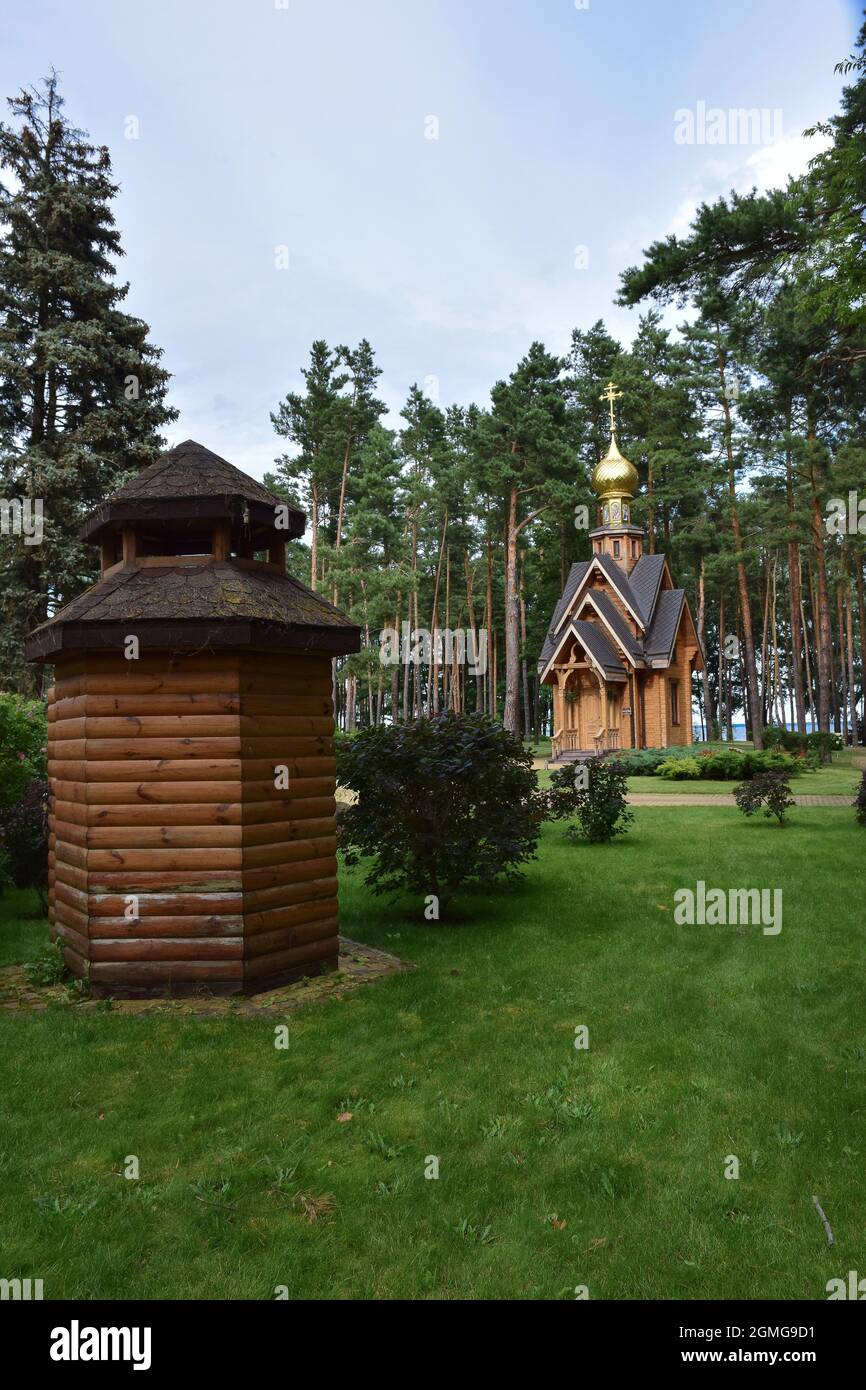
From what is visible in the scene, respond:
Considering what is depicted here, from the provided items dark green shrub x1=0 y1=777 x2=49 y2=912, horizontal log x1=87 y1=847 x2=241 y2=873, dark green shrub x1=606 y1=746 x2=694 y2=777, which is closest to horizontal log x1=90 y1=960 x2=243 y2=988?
horizontal log x1=87 y1=847 x2=241 y2=873

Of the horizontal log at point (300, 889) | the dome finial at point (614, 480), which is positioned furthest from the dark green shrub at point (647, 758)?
the horizontal log at point (300, 889)

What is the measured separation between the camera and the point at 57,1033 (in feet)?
19.4

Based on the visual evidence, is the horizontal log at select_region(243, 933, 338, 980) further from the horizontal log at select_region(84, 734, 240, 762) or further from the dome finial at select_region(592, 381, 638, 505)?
the dome finial at select_region(592, 381, 638, 505)

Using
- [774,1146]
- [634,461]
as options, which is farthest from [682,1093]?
[634,461]

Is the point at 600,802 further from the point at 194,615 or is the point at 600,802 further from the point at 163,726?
the point at 194,615

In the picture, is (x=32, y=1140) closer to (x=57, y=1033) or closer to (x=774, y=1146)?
(x=57, y=1033)

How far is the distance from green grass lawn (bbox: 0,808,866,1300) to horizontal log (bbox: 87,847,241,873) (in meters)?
1.19

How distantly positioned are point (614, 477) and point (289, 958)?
3333cm

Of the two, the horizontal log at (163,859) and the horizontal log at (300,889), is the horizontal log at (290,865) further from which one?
the horizontal log at (163,859)

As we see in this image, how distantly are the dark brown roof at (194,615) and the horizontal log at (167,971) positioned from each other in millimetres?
2749

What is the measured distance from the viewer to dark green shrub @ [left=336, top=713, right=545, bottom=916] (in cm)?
866

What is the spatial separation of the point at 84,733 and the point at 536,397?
1354 inches

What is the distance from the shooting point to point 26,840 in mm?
10828

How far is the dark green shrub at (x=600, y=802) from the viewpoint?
13.5 meters
